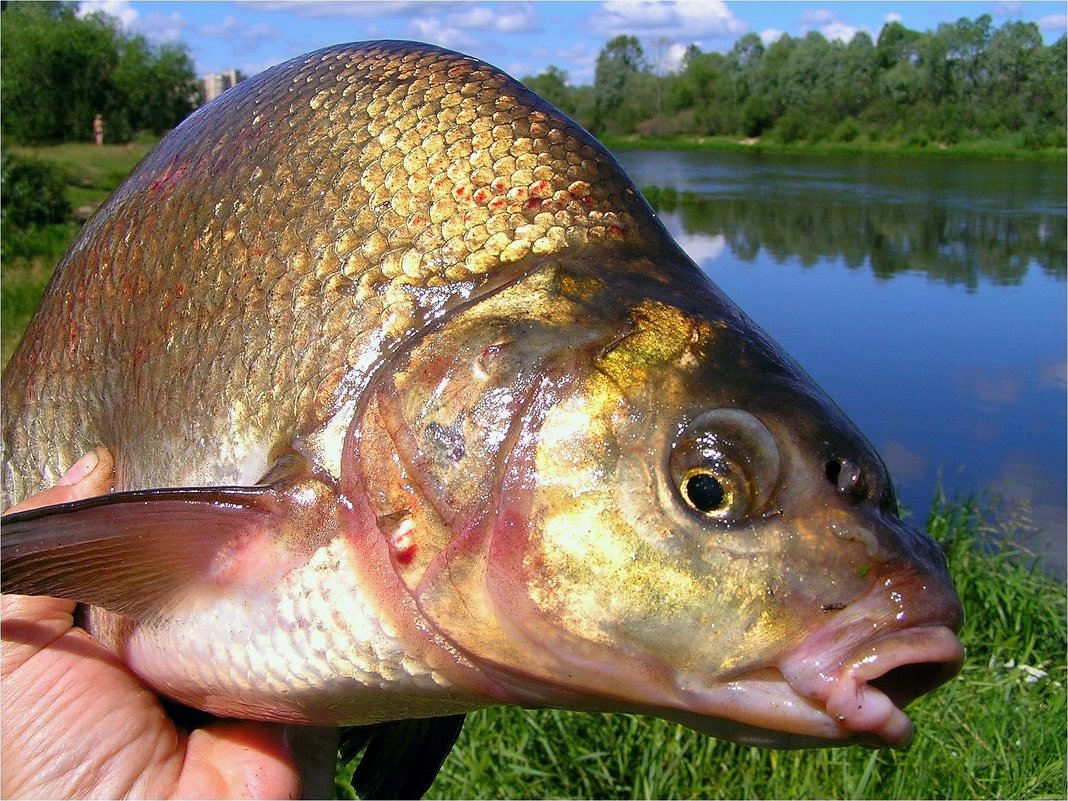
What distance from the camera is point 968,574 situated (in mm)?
6801

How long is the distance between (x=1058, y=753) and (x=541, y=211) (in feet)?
14.8

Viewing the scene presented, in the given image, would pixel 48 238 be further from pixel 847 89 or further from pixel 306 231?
pixel 847 89

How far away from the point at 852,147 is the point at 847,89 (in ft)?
13.7

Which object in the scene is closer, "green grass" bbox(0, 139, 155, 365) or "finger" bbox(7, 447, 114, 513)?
"finger" bbox(7, 447, 114, 513)

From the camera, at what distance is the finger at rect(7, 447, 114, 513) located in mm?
2264

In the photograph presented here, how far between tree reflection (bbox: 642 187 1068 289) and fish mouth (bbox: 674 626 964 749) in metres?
21.3

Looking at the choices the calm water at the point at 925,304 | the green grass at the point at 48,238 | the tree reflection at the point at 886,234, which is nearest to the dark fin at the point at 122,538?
the green grass at the point at 48,238

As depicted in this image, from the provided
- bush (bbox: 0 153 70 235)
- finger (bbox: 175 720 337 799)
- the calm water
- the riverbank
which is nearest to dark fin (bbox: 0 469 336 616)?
finger (bbox: 175 720 337 799)

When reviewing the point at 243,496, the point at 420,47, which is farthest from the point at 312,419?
the point at 420,47

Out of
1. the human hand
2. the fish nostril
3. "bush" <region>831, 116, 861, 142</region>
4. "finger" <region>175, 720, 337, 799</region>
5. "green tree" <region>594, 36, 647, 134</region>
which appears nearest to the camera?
the fish nostril

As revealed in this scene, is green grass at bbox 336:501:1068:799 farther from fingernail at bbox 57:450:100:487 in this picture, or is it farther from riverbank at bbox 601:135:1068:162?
riverbank at bbox 601:135:1068:162

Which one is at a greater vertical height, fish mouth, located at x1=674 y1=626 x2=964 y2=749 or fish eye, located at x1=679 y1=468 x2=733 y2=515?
fish eye, located at x1=679 y1=468 x2=733 y2=515

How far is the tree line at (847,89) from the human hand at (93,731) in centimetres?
4089

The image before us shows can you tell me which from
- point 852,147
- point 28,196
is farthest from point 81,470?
point 852,147
